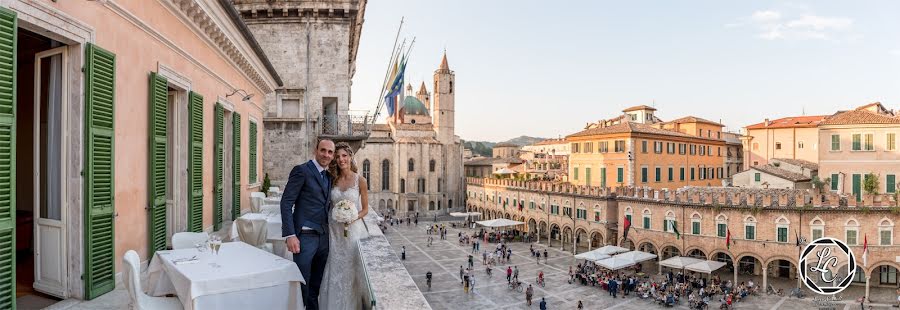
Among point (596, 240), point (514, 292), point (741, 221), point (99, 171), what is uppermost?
point (99, 171)

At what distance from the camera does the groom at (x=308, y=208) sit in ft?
15.7

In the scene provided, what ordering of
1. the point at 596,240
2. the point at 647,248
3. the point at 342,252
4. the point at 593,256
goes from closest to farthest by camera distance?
the point at 342,252 → the point at 593,256 → the point at 647,248 → the point at 596,240

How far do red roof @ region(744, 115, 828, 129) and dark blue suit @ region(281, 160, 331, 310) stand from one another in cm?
5410

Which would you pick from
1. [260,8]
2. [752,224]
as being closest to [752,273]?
[752,224]

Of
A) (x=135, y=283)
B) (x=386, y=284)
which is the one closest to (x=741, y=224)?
(x=386, y=284)

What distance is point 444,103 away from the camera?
86500mm

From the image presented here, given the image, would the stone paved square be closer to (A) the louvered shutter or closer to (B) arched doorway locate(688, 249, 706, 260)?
(B) arched doorway locate(688, 249, 706, 260)

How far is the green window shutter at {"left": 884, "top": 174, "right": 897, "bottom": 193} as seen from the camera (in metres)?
33.6

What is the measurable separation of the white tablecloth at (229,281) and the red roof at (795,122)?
5445 centimetres

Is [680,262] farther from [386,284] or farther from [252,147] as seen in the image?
[386,284]

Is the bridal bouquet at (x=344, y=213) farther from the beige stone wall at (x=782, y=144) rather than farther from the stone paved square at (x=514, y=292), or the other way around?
the beige stone wall at (x=782, y=144)

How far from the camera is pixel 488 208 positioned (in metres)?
59.1

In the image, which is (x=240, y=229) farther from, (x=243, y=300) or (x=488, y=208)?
(x=488, y=208)

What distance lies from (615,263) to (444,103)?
5964 centimetres
